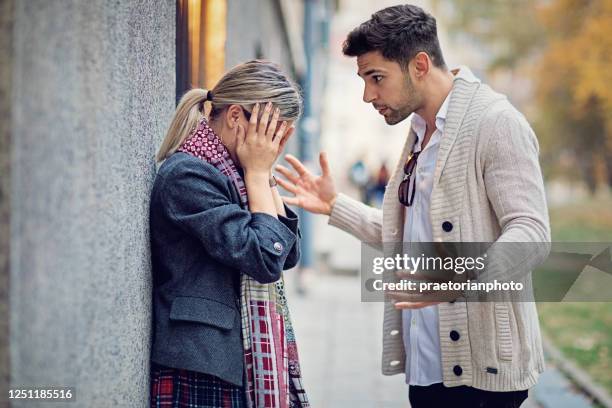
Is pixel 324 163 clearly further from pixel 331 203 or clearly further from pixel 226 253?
pixel 226 253

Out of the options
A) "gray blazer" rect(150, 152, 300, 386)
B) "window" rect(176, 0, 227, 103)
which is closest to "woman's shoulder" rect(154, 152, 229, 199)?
"gray blazer" rect(150, 152, 300, 386)

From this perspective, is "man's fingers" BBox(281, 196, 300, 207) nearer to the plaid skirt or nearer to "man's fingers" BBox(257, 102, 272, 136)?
"man's fingers" BBox(257, 102, 272, 136)

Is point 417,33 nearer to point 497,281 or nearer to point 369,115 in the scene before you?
point 497,281

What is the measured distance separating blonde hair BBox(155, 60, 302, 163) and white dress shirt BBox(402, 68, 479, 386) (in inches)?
23.8

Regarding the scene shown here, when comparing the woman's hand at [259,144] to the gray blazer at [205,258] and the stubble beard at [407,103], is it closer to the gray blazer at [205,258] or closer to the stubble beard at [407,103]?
the gray blazer at [205,258]

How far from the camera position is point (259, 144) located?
2553mm

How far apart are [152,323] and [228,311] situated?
0.33 meters

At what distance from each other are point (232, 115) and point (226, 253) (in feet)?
1.77

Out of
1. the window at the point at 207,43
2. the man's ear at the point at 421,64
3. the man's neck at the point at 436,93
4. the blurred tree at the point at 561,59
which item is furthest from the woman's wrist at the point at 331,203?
the blurred tree at the point at 561,59

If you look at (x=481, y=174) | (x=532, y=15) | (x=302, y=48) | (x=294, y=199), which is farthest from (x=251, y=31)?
(x=532, y=15)

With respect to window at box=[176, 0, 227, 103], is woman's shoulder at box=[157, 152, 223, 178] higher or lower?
lower

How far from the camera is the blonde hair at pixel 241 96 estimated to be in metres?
2.56

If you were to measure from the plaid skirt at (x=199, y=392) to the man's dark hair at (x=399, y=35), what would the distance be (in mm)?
1396

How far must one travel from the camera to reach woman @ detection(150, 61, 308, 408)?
2.34m
